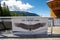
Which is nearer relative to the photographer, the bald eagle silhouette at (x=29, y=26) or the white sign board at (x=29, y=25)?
the white sign board at (x=29, y=25)

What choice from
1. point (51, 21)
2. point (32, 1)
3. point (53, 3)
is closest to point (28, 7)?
point (32, 1)

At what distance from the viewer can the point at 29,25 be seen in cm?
716

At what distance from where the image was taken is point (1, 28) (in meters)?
8.54

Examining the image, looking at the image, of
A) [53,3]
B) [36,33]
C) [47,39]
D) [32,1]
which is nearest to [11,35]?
[36,33]

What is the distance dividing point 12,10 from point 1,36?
7777mm

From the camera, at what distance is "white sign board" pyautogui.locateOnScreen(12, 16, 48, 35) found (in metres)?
7.08

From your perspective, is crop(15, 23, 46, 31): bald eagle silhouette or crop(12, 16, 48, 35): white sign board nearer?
crop(12, 16, 48, 35): white sign board

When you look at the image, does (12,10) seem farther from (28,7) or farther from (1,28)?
(1,28)

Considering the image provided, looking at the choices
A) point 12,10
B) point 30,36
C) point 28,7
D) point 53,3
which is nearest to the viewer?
point 30,36

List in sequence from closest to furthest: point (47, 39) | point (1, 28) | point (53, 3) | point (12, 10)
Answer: point (47, 39) < point (1, 28) < point (53, 3) < point (12, 10)

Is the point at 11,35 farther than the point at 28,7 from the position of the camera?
No

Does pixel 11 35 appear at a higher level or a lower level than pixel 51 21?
lower

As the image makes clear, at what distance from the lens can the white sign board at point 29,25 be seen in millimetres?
7082

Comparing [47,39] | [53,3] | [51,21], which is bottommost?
[47,39]
